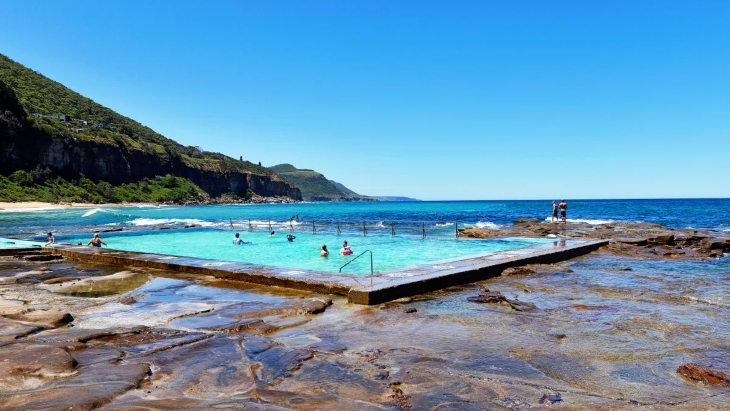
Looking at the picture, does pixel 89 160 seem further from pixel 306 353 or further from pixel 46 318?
pixel 306 353

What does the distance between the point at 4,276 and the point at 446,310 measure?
384 inches

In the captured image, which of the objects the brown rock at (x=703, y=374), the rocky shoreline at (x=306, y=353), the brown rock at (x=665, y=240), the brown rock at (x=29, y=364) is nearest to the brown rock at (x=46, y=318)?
the rocky shoreline at (x=306, y=353)

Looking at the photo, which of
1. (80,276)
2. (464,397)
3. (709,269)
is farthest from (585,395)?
(709,269)

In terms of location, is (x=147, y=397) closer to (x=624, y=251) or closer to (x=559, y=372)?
(x=559, y=372)

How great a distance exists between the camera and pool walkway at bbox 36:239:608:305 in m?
8.29

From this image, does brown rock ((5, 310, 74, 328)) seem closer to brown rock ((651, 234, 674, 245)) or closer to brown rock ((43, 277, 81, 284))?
brown rock ((43, 277, 81, 284))

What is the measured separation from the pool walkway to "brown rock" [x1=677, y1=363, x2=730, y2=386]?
4292mm

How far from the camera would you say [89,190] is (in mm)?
87875

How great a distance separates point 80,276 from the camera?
10.7 m

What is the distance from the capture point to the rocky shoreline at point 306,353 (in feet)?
12.8

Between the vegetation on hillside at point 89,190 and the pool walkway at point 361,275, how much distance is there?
6983 cm

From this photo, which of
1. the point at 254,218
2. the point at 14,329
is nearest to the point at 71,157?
the point at 254,218

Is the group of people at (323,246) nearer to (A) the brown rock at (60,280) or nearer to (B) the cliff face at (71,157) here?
(A) the brown rock at (60,280)

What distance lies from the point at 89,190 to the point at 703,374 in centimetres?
9943
